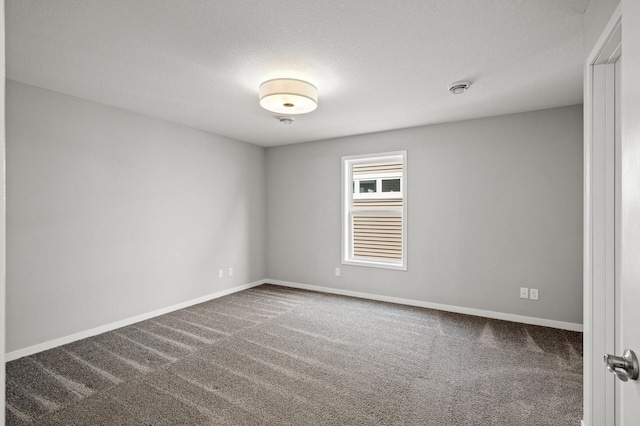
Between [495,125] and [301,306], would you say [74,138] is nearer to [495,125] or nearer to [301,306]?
[301,306]

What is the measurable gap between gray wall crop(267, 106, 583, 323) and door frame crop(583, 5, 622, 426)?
2171mm

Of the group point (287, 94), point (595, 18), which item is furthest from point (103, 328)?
point (595, 18)

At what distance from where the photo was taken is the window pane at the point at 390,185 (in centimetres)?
473

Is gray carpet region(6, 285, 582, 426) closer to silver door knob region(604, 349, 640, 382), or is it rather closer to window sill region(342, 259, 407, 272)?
window sill region(342, 259, 407, 272)

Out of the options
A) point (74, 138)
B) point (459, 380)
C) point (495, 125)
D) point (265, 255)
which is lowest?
point (459, 380)

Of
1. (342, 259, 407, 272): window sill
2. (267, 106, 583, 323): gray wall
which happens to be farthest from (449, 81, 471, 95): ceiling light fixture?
(342, 259, 407, 272): window sill

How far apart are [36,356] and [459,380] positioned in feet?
12.1

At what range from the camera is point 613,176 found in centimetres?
162

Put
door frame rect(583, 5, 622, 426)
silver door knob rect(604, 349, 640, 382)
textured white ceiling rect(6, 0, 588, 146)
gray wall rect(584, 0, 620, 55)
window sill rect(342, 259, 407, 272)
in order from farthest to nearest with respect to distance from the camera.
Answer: window sill rect(342, 259, 407, 272), textured white ceiling rect(6, 0, 588, 146), door frame rect(583, 5, 622, 426), gray wall rect(584, 0, 620, 55), silver door knob rect(604, 349, 640, 382)

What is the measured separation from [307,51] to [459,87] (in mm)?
1501

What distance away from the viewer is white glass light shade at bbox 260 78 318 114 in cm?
268

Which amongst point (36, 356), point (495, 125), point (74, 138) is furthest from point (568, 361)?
point (74, 138)

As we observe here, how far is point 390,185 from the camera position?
4793 millimetres

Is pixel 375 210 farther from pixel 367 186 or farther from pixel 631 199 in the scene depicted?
pixel 631 199
